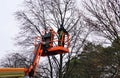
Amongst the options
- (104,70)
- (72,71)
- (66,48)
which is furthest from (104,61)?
(72,71)

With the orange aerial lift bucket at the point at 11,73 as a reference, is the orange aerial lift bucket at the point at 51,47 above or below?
above

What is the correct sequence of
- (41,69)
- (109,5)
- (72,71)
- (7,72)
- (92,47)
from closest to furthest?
(7,72) < (109,5) < (92,47) < (41,69) < (72,71)

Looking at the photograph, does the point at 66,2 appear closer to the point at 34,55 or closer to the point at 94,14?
the point at 94,14

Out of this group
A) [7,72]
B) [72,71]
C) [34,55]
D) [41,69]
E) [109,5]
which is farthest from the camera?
[72,71]

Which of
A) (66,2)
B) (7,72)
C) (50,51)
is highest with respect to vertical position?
(66,2)

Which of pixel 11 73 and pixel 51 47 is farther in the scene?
pixel 51 47

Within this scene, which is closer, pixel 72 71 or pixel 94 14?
pixel 94 14

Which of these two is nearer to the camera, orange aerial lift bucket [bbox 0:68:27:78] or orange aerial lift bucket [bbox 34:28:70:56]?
orange aerial lift bucket [bbox 0:68:27:78]

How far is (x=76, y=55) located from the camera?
109ft

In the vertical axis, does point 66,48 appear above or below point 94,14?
below

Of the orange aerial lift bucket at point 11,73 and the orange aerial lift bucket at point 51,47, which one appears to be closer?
the orange aerial lift bucket at point 11,73

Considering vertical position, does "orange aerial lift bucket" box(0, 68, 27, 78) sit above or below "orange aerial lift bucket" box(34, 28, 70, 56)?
below

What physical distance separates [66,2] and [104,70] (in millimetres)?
13740

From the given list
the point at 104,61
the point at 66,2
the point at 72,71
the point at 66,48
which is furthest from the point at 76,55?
the point at 66,48
